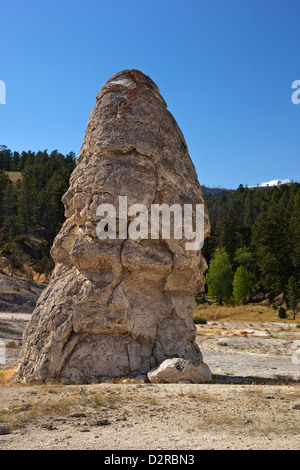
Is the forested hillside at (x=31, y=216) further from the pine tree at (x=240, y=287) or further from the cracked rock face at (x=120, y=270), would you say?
the cracked rock face at (x=120, y=270)

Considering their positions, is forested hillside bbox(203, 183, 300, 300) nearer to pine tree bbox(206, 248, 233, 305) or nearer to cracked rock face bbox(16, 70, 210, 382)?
pine tree bbox(206, 248, 233, 305)

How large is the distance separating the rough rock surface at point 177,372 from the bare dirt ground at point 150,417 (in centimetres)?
67

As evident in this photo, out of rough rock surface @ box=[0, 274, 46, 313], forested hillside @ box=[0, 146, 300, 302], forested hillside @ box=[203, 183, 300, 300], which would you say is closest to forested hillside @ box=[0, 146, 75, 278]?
forested hillside @ box=[0, 146, 300, 302]

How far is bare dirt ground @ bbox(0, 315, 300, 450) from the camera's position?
570 centimetres

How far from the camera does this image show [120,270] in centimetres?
1179

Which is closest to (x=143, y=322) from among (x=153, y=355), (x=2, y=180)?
(x=153, y=355)

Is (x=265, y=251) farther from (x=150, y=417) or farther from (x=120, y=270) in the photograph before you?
(x=150, y=417)

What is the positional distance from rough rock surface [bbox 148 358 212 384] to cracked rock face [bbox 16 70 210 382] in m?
0.85

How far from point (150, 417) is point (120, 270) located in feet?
17.0

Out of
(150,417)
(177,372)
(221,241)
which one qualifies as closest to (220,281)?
(221,241)

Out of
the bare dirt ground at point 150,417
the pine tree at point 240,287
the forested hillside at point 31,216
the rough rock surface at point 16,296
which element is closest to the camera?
the bare dirt ground at point 150,417

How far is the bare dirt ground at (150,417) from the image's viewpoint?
5695 mm

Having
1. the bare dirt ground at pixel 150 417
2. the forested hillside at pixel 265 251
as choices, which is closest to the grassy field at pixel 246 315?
the forested hillside at pixel 265 251

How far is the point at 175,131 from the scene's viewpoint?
1326 cm
